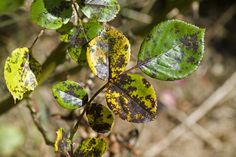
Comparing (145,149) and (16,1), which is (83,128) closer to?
(16,1)

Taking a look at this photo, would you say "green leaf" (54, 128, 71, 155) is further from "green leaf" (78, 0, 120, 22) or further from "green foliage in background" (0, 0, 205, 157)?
"green leaf" (78, 0, 120, 22)

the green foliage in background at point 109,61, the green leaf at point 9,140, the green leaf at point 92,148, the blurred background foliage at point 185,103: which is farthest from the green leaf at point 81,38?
the green leaf at point 9,140

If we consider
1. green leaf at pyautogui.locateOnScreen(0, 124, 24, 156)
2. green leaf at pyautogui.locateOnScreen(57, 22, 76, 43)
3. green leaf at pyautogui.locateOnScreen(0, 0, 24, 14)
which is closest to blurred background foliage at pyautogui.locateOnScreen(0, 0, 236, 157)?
green leaf at pyautogui.locateOnScreen(0, 124, 24, 156)

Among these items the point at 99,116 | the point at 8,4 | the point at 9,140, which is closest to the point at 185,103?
the point at 9,140

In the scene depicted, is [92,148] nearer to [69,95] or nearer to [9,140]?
[69,95]

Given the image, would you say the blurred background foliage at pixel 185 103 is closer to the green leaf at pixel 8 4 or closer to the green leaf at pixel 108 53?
the green leaf at pixel 8 4

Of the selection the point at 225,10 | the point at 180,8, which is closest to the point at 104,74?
the point at 180,8

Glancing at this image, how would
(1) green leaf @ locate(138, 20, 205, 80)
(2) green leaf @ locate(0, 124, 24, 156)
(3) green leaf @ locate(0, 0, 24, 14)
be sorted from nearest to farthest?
(1) green leaf @ locate(138, 20, 205, 80) < (3) green leaf @ locate(0, 0, 24, 14) < (2) green leaf @ locate(0, 124, 24, 156)
